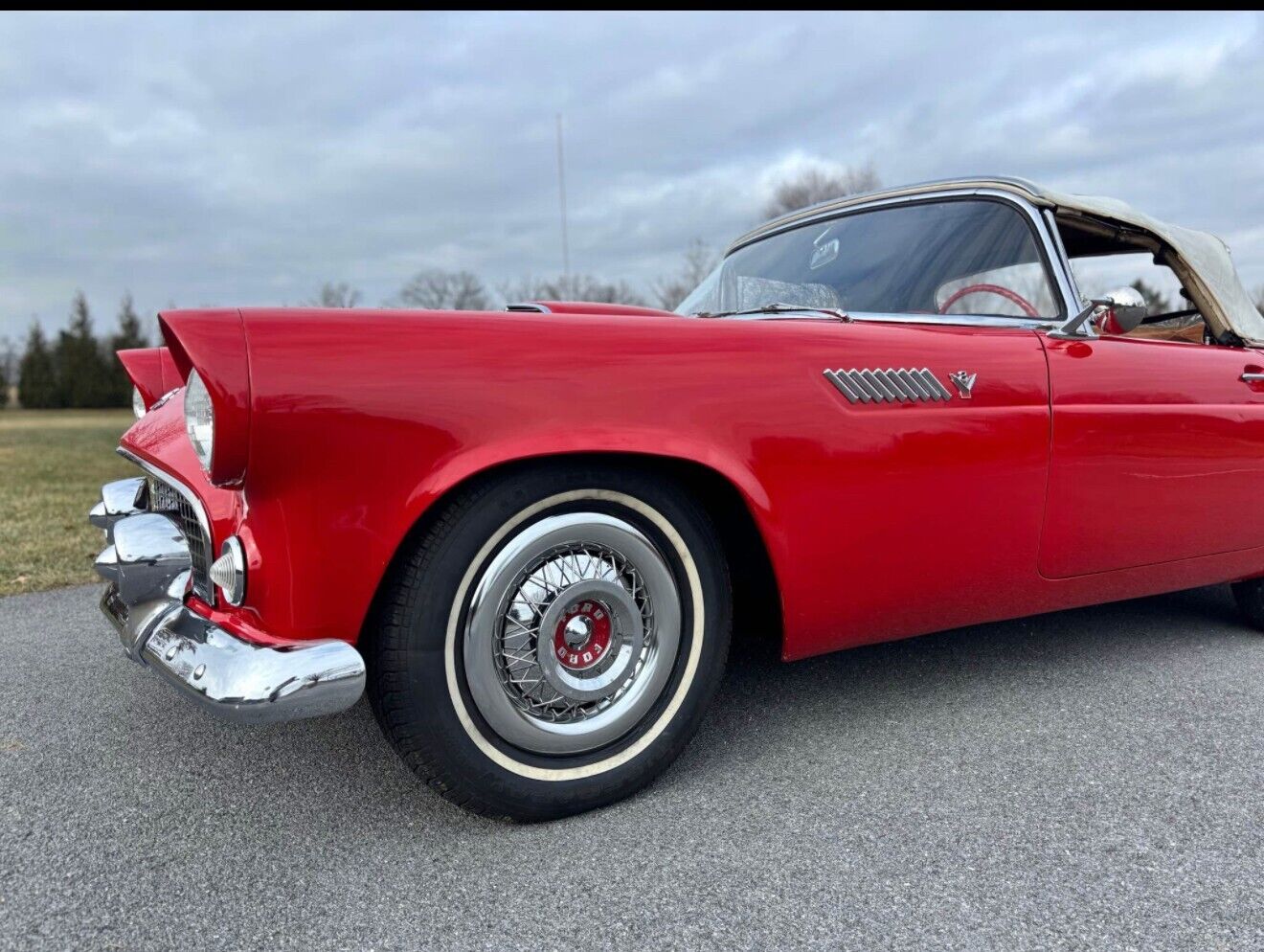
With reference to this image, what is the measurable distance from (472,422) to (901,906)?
3.67 feet

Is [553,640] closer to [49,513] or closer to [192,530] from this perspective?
[192,530]

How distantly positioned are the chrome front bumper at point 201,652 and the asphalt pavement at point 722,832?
1.11 feet

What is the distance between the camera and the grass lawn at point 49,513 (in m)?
4.15

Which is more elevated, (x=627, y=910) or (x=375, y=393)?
(x=375, y=393)

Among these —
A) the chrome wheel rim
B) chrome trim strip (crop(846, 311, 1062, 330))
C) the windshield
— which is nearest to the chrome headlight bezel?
the chrome wheel rim

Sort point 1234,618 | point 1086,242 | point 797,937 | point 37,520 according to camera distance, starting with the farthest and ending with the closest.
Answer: point 37,520 < point 1234,618 < point 1086,242 < point 797,937

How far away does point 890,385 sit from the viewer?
199 centimetres

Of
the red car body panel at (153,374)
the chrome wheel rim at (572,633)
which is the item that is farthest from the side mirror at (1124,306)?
the red car body panel at (153,374)

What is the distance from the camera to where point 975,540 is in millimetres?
2115

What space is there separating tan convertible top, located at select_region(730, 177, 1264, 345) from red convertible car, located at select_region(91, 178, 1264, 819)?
0.20 m

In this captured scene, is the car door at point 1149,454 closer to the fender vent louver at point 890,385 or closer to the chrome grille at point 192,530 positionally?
the fender vent louver at point 890,385

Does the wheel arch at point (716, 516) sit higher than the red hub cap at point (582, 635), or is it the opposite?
the wheel arch at point (716, 516)

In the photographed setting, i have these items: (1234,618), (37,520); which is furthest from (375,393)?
(37,520)

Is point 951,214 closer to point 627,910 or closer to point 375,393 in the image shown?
point 375,393
